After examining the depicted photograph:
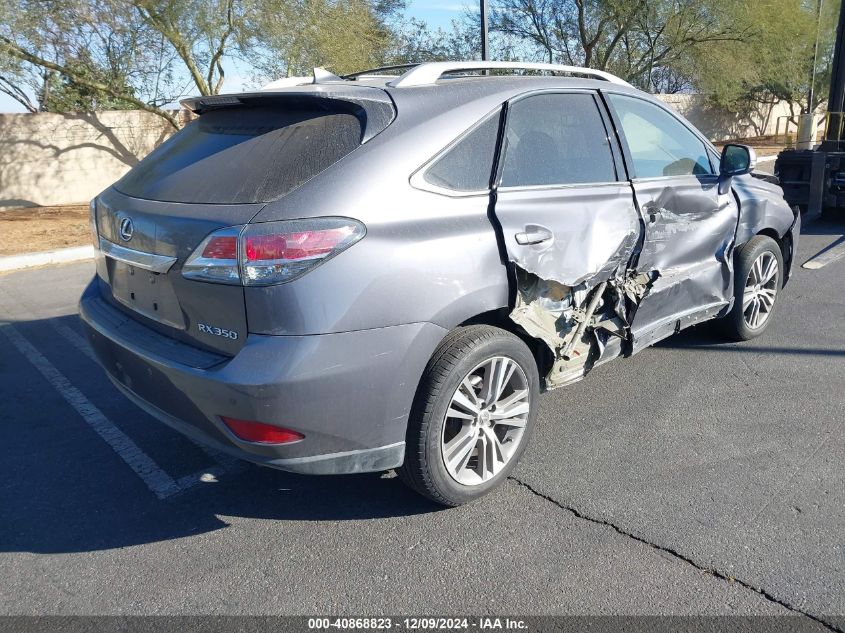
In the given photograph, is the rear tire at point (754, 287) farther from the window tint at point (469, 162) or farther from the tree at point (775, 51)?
the tree at point (775, 51)

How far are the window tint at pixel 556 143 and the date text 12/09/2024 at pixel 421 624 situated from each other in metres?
1.81

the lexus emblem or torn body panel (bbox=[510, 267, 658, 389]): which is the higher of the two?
the lexus emblem

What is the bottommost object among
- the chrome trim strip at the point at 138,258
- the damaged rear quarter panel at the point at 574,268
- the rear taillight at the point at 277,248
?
the damaged rear quarter panel at the point at 574,268

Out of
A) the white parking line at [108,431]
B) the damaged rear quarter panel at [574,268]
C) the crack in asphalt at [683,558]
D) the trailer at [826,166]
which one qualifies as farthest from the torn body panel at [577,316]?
the trailer at [826,166]

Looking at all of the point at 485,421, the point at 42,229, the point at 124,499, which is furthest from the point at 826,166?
the point at 42,229

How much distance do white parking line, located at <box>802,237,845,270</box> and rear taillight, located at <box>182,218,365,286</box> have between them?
22.1 feet

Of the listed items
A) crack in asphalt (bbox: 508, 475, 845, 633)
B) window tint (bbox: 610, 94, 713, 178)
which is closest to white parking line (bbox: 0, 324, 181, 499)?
crack in asphalt (bbox: 508, 475, 845, 633)

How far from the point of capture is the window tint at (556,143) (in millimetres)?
3324

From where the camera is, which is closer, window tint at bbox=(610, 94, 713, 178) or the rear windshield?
the rear windshield

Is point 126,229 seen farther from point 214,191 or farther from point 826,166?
point 826,166

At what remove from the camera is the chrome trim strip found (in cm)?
285

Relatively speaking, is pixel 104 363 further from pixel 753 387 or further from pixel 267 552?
pixel 753 387

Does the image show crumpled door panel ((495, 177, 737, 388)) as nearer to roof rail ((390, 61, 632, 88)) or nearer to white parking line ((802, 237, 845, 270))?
roof rail ((390, 61, 632, 88))

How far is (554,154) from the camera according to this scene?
3.51m
